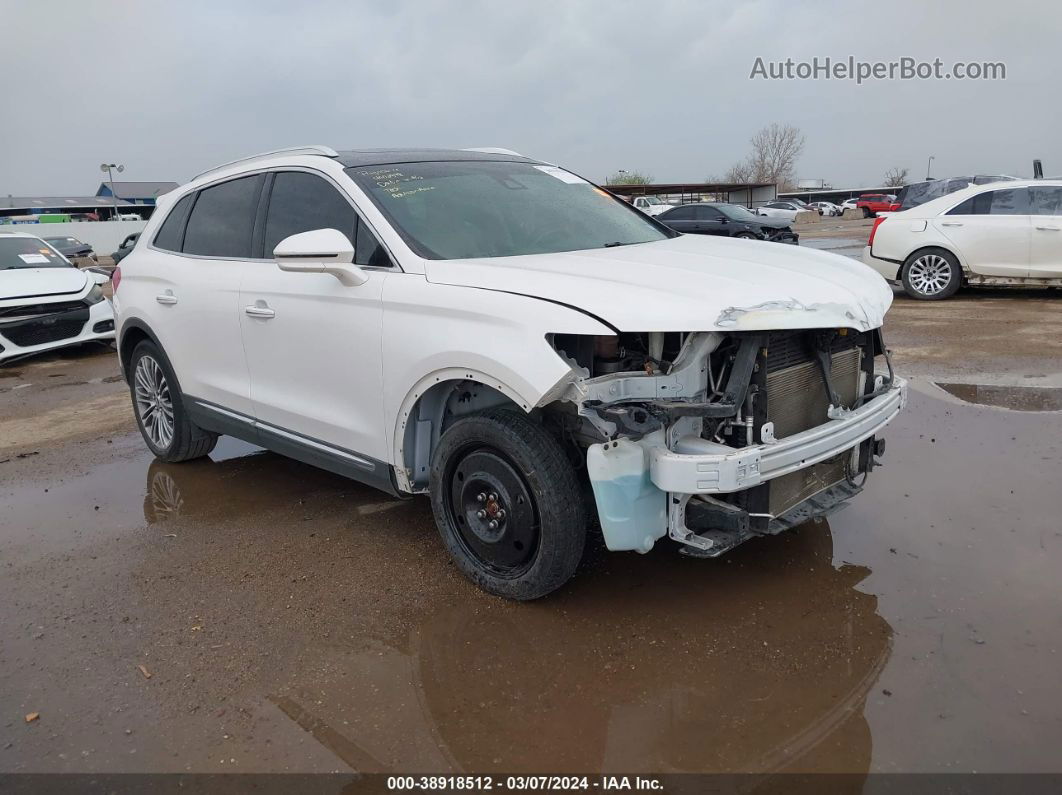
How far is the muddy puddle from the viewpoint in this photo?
8.39 feet

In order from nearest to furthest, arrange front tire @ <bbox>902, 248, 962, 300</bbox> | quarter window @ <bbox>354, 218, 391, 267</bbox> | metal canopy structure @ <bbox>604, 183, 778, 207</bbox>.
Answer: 1. quarter window @ <bbox>354, 218, 391, 267</bbox>
2. front tire @ <bbox>902, 248, 962, 300</bbox>
3. metal canopy structure @ <bbox>604, 183, 778, 207</bbox>

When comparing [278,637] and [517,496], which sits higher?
[517,496]

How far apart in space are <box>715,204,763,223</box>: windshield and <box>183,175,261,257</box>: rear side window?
64.9 feet

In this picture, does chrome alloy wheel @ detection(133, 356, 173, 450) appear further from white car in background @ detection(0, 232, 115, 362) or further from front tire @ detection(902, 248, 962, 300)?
front tire @ detection(902, 248, 962, 300)

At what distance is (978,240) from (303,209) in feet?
31.3

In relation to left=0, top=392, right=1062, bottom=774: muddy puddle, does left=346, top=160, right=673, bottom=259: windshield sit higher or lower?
higher

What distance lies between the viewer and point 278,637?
3268 millimetres

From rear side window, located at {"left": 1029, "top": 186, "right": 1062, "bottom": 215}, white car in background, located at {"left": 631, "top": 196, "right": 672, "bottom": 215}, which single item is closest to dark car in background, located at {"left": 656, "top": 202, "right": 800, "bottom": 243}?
white car in background, located at {"left": 631, "top": 196, "right": 672, "bottom": 215}

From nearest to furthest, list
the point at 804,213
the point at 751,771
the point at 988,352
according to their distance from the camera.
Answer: the point at 751,771
the point at 988,352
the point at 804,213

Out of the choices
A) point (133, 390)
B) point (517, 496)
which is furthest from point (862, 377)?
point (133, 390)

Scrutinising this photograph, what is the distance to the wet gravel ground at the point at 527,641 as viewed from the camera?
8.41 feet

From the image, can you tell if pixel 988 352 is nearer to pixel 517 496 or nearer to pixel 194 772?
pixel 517 496

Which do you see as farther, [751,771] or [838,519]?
[838,519]

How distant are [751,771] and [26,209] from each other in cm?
9797
